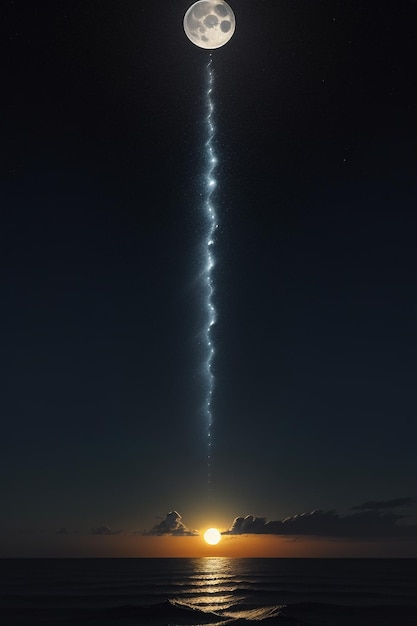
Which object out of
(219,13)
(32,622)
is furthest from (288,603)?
(219,13)

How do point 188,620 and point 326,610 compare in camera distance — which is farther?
point 326,610

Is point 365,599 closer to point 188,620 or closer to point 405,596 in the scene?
point 405,596

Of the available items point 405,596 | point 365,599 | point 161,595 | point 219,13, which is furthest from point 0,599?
point 219,13

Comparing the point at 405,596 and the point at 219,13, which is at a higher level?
the point at 219,13

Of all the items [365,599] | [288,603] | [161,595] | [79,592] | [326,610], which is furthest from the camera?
[79,592]

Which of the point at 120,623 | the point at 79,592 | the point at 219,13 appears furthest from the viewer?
the point at 79,592

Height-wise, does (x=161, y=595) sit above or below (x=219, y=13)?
below

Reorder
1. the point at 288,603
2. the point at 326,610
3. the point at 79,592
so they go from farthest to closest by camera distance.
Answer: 1. the point at 79,592
2. the point at 288,603
3. the point at 326,610

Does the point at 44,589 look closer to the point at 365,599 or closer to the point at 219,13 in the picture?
the point at 365,599

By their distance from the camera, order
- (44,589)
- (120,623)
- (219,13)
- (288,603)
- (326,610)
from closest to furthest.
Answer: (219,13) → (120,623) → (326,610) → (288,603) → (44,589)
